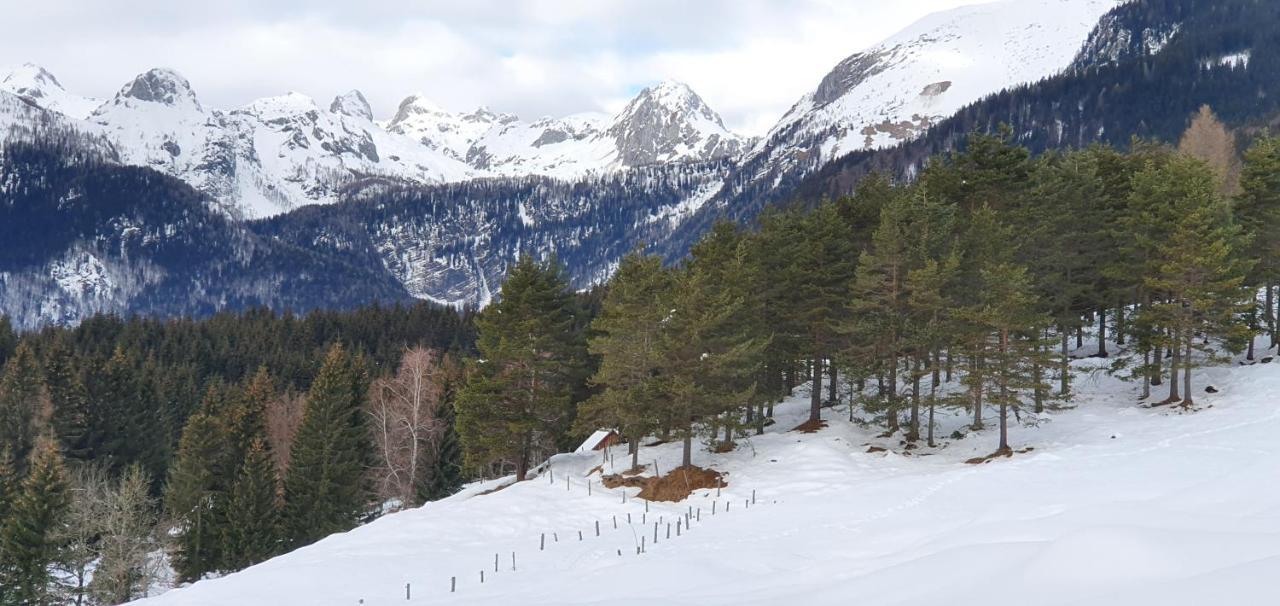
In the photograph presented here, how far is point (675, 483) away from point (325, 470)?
983 inches

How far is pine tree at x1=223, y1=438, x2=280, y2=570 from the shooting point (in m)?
41.1

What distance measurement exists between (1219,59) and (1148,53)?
25906 mm

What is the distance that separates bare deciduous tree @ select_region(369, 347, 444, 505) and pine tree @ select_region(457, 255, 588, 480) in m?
9.61

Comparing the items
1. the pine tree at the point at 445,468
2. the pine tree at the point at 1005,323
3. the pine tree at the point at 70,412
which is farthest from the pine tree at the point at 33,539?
the pine tree at the point at 1005,323

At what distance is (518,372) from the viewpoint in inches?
1438

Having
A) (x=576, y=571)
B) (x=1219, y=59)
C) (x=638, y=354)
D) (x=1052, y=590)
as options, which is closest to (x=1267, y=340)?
(x=638, y=354)

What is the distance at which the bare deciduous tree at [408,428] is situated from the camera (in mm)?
46000

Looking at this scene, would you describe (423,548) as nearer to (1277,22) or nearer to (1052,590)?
(1052,590)

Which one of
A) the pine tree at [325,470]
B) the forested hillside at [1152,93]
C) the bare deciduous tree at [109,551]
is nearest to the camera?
the bare deciduous tree at [109,551]

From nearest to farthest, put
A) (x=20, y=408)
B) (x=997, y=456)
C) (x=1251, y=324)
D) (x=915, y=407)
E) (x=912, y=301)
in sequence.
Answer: (x=997, y=456) < (x=912, y=301) < (x=915, y=407) < (x=1251, y=324) < (x=20, y=408)

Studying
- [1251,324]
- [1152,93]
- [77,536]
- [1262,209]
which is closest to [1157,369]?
[1251,324]

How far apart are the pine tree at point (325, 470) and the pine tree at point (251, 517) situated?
74.3 inches

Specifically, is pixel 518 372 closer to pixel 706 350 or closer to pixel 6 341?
pixel 706 350

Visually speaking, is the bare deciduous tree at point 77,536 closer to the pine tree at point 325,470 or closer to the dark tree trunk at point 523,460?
the pine tree at point 325,470
